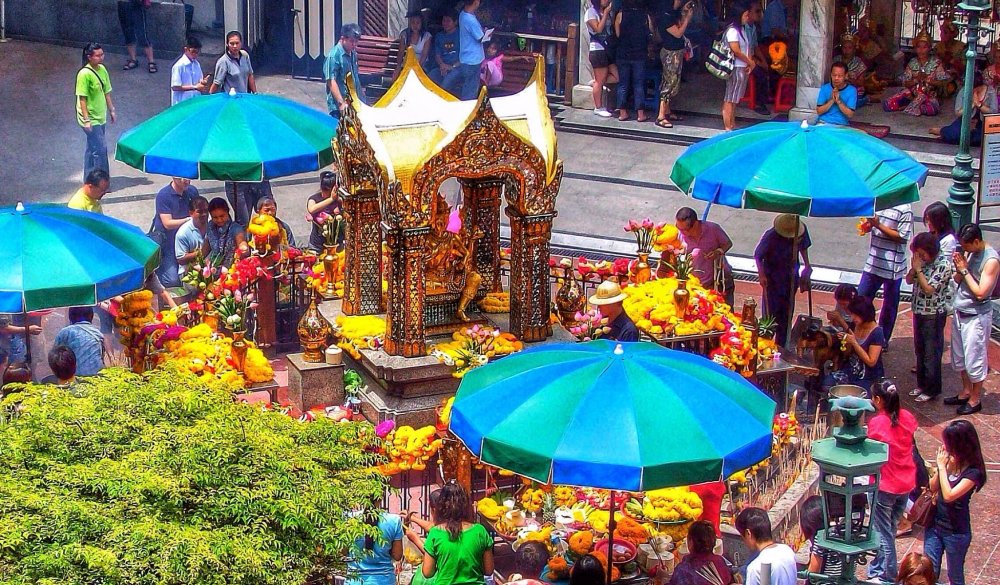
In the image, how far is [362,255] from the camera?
13.3 meters

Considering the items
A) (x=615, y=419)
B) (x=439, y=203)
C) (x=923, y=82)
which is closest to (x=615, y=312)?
(x=439, y=203)

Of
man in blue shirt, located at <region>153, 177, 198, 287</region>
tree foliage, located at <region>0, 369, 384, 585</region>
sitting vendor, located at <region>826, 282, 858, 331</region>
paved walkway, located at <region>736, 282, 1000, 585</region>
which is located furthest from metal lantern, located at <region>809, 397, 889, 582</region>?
man in blue shirt, located at <region>153, 177, 198, 287</region>

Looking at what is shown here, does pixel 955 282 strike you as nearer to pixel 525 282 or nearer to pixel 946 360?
pixel 946 360

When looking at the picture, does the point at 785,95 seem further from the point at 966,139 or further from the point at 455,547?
the point at 455,547

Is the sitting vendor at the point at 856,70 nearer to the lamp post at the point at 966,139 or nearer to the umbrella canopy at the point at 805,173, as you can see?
the lamp post at the point at 966,139

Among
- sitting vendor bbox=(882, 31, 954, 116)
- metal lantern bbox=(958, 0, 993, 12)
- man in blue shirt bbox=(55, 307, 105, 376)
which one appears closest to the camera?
man in blue shirt bbox=(55, 307, 105, 376)

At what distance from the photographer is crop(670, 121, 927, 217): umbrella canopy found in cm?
1303

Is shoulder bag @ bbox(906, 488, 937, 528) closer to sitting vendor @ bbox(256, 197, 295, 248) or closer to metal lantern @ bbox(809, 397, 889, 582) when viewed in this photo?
metal lantern @ bbox(809, 397, 889, 582)

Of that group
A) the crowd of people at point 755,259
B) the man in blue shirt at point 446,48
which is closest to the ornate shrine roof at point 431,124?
the crowd of people at point 755,259

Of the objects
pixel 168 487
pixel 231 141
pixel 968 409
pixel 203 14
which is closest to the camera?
pixel 168 487

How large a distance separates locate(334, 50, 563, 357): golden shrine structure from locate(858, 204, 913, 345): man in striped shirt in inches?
129

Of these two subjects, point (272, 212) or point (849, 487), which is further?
point (272, 212)

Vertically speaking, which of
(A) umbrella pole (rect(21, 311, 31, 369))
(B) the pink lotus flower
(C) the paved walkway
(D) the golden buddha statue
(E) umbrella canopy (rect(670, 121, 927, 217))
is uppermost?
(E) umbrella canopy (rect(670, 121, 927, 217))

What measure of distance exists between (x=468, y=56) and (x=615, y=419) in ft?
44.9
